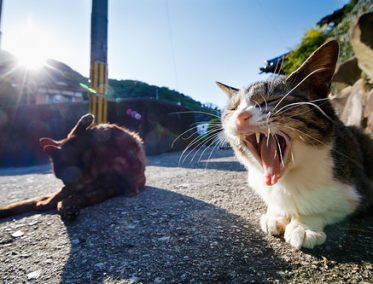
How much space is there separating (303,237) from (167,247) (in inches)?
28.4

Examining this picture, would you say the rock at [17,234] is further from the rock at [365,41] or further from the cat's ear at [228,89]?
the rock at [365,41]

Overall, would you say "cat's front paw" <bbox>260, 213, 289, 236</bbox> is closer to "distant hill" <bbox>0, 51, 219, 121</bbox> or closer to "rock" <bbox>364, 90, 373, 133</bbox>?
"rock" <bbox>364, 90, 373, 133</bbox>

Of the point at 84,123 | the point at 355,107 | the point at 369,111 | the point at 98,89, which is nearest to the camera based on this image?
the point at 84,123

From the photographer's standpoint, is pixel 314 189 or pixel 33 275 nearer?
pixel 33 275

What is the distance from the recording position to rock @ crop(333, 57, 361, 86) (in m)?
4.52

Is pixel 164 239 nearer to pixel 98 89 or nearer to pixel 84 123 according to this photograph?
pixel 84 123

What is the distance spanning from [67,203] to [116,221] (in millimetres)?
461

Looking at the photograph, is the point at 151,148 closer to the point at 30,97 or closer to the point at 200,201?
the point at 200,201

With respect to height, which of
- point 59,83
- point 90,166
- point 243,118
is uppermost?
point 59,83

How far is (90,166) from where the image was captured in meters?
2.36

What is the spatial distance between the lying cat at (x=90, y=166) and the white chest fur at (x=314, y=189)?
160cm

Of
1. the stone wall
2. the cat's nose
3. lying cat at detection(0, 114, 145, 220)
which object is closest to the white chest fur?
the cat's nose

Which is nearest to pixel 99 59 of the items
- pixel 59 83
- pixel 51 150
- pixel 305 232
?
pixel 51 150

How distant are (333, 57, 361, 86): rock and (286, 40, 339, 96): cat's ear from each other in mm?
3794
